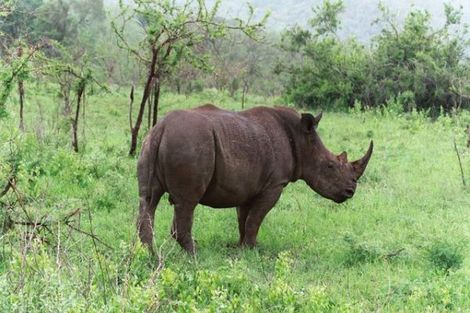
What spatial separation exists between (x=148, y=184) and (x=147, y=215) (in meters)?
0.34

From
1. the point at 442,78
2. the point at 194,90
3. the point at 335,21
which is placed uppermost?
the point at 335,21

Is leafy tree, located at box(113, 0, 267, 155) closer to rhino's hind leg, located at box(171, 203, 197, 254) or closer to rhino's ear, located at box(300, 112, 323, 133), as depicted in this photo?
rhino's ear, located at box(300, 112, 323, 133)

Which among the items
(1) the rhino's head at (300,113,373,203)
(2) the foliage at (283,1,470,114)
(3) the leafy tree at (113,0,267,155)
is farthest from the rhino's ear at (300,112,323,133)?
(2) the foliage at (283,1,470,114)

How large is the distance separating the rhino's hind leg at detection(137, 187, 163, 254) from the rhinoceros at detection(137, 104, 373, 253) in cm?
1

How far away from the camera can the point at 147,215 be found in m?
6.78

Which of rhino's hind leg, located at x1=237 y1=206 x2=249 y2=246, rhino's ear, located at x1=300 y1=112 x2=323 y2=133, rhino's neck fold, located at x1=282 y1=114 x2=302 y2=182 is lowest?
rhino's hind leg, located at x1=237 y1=206 x2=249 y2=246

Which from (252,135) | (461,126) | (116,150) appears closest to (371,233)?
(252,135)

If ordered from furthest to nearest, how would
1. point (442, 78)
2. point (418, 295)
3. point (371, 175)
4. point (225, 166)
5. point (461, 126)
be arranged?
point (442, 78) < point (461, 126) < point (371, 175) < point (225, 166) < point (418, 295)

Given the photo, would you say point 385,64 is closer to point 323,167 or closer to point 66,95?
point 66,95

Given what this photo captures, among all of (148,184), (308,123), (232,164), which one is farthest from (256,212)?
(148,184)

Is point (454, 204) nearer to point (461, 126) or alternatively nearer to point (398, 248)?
point (398, 248)

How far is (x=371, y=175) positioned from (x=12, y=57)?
21.3 ft

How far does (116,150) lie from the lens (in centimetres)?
1274

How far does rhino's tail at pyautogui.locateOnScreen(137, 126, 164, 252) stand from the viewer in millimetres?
6805
